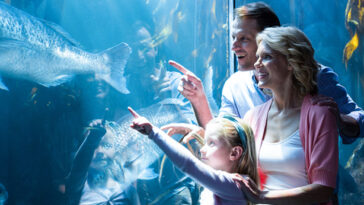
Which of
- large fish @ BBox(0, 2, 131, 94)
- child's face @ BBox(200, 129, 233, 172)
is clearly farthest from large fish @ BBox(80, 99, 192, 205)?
child's face @ BBox(200, 129, 233, 172)

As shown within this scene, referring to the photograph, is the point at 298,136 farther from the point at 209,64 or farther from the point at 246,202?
the point at 209,64

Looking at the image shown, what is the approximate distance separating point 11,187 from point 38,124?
11.6 inches

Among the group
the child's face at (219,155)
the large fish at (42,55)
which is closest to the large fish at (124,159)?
the large fish at (42,55)

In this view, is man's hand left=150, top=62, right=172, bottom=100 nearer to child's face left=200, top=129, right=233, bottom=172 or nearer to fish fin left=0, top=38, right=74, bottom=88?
fish fin left=0, top=38, right=74, bottom=88

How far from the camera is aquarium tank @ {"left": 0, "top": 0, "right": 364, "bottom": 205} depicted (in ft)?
4.18

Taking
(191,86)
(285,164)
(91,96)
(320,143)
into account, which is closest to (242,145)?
(285,164)

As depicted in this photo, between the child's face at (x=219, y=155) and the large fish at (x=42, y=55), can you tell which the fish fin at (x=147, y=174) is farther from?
the child's face at (x=219, y=155)

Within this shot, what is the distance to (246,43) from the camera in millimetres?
1933

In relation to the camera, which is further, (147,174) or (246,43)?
(147,174)

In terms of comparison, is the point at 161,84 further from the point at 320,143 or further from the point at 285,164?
the point at 320,143

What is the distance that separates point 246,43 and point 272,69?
505 millimetres

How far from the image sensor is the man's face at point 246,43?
193 centimetres

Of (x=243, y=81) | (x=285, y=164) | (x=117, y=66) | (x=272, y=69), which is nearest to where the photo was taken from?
(x=285, y=164)

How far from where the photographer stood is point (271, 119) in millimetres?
1573
